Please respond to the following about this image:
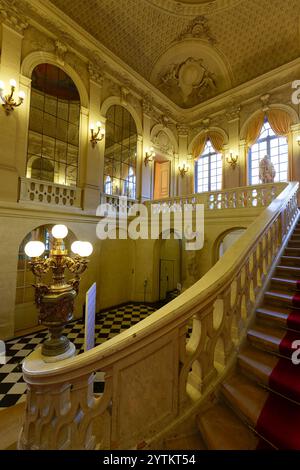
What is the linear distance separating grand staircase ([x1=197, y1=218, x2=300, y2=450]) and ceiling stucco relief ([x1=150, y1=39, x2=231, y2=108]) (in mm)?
10671

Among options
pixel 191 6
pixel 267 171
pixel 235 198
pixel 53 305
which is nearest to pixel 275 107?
pixel 267 171

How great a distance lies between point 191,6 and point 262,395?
10924 mm

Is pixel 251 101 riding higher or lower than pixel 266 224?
higher

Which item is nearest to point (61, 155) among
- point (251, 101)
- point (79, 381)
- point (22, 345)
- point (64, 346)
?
point (22, 345)

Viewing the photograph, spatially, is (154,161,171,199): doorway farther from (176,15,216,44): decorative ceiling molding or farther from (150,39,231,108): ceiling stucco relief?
(176,15,216,44): decorative ceiling molding

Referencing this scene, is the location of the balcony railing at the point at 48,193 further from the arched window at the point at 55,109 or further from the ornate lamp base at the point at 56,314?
the ornate lamp base at the point at 56,314

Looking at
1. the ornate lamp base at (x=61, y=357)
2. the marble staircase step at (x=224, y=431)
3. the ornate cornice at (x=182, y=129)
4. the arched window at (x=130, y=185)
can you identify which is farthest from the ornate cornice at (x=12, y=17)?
the marble staircase step at (x=224, y=431)

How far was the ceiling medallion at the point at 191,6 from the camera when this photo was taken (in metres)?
7.05

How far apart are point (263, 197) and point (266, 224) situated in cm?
403

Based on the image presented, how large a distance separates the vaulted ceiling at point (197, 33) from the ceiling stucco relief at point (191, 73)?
0.12ft

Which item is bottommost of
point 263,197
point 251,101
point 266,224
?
point 266,224

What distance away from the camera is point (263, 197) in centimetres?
593
